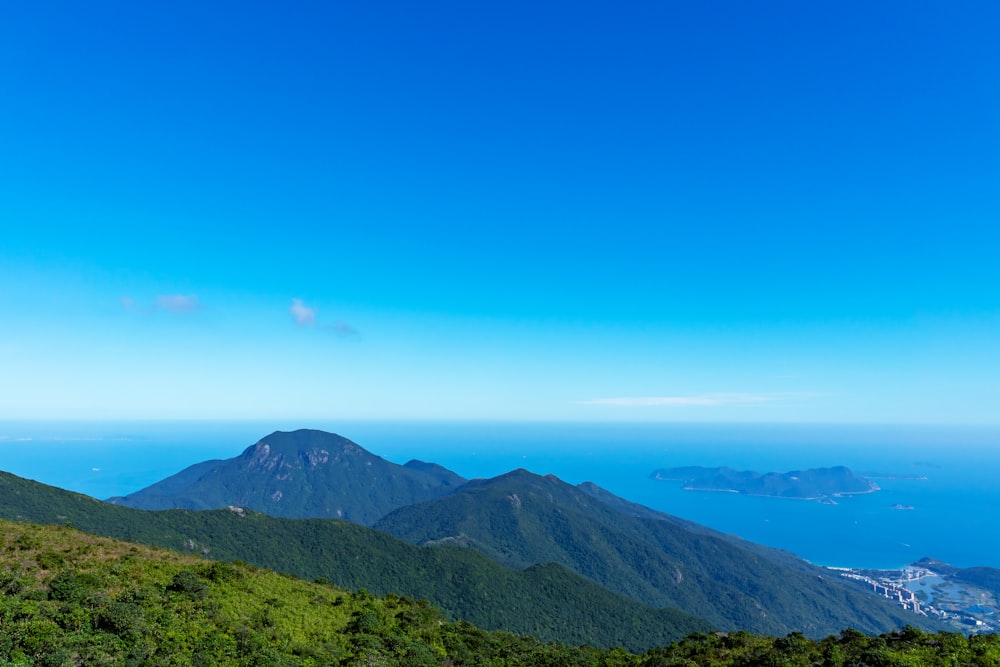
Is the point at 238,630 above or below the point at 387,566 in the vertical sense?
above

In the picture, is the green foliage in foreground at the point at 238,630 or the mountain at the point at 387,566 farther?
the mountain at the point at 387,566

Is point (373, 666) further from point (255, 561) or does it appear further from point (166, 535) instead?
point (166, 535)

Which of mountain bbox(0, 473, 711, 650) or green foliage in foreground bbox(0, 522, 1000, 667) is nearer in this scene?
green foliage in foreground bbox(0, 522, 1000, 667)

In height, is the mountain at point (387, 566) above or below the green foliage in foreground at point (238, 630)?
below

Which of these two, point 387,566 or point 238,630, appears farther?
point 387,566
